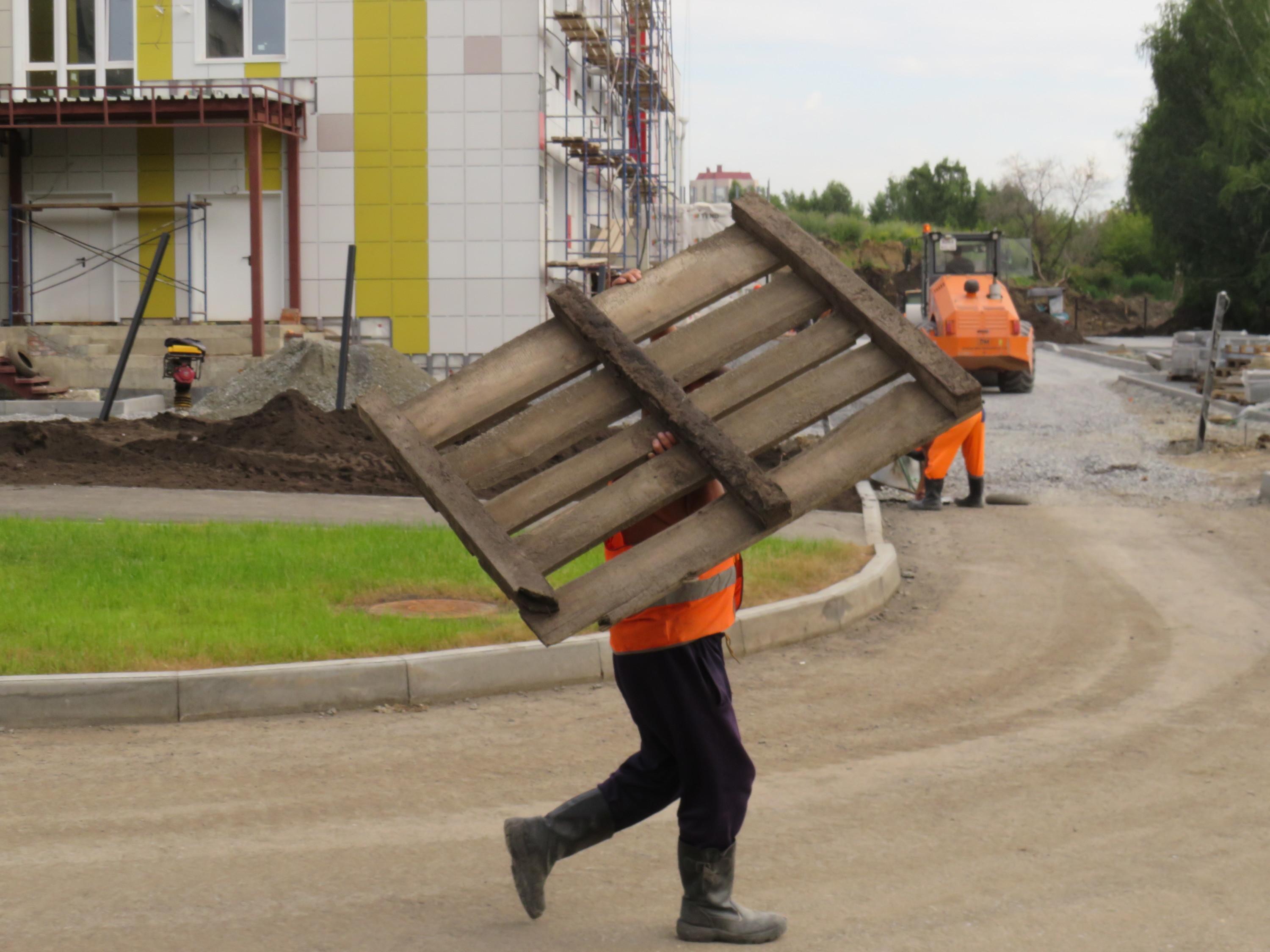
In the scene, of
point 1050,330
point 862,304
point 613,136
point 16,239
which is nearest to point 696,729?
point 862,304

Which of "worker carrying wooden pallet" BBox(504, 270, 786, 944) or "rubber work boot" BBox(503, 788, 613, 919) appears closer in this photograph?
"worker carrying wooden pallet" BBox(504, 270, 786, 944)

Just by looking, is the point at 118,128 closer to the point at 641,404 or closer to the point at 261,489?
the point at 261,489

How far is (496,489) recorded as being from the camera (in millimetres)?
12703

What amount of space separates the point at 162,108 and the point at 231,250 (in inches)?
114

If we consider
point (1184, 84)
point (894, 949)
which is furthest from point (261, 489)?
point (1184, 84)

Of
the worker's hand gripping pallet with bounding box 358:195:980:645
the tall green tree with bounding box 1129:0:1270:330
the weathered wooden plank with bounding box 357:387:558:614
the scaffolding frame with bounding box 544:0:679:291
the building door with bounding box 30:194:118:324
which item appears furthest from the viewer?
the tall green tree with bounding box 1129:0:1270:330

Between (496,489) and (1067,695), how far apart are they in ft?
22.2

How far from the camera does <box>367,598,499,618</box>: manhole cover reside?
7891mm

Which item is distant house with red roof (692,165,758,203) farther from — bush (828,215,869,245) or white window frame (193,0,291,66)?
white window frame (193,0,291,66)

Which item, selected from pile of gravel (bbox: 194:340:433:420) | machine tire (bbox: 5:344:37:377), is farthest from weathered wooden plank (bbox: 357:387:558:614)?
machine tire (bbox: 5:344:37:377)

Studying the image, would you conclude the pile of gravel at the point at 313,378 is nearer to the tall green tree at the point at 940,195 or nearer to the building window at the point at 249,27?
the building window at the point at 249,27

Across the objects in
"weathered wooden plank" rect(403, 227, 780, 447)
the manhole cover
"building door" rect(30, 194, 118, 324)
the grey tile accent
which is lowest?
the manhole cover

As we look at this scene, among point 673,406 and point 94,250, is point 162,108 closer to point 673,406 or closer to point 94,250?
point 94,250

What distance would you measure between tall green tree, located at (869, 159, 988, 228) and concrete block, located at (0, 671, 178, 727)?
98713 millimetres
